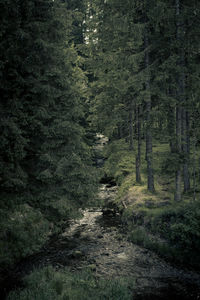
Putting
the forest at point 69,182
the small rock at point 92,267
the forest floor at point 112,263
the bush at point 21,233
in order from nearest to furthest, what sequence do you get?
the forest floor at point 112,263 < the forest at point 69,182 < the small rock at point 92,267 < the bush at point 21,233

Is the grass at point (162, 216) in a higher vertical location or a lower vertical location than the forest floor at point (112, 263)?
higher

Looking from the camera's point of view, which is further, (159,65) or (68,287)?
(159,65)

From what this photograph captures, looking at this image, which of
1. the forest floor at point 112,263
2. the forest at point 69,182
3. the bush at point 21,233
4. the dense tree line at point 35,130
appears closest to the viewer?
the forest floor at point 112,263

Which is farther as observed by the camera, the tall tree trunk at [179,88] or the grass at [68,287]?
the tall tree trunk at [179,88]

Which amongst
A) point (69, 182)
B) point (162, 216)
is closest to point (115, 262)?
point (162, 216)

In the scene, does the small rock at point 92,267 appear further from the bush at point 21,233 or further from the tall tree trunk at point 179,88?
the tall tree trunk at point 179,88

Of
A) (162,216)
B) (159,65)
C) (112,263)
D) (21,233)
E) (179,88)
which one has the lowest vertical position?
(112,263)

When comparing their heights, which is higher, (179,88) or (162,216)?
(179,88)

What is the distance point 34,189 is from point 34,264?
12.7ft

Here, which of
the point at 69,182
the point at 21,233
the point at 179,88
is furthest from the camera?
the point at 179,88

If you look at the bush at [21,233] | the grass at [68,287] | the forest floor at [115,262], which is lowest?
the forest floor at [115,262]

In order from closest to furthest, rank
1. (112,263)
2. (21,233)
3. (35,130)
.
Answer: (112,263) → (21,233) → (35,130)

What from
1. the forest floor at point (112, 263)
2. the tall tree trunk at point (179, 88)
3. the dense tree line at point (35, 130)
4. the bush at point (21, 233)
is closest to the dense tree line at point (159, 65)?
the tall tree trunk at point (179, 88)

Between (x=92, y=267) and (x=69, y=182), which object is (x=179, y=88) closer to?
(x=69, y=182)
